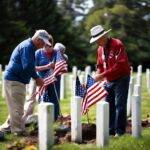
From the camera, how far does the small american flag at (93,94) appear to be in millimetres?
11781

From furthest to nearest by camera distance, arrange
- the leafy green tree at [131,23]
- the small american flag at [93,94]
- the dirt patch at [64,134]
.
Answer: the leafy green tree at [131,23] < the small american flag at [93,94] < the dirt patch at [64,134]

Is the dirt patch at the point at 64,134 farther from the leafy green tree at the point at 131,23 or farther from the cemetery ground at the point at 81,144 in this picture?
the leafy green tree at the point at 131,23

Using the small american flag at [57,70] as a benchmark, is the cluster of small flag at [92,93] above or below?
below

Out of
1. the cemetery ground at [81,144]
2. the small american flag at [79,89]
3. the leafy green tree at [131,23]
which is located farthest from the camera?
the leafy green tree at [131,23]

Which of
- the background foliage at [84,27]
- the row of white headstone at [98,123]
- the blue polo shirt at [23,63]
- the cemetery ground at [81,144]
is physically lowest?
the cemetery ground at [81,144]

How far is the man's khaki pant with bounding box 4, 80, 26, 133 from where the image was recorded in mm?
11492

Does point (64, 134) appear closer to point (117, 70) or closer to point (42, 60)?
point (117, 70)

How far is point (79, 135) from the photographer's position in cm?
1064

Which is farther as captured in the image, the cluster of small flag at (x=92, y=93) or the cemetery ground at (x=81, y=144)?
the cluster of small flag at (x=92, y=93)

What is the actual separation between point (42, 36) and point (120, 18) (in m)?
52.1

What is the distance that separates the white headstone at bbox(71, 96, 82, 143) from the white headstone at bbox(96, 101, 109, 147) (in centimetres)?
55

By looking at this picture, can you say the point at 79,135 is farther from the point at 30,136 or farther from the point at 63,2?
the point at 63,2

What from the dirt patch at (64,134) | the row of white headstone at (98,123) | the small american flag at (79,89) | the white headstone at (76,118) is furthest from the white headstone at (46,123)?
the small american flag at (79,89)

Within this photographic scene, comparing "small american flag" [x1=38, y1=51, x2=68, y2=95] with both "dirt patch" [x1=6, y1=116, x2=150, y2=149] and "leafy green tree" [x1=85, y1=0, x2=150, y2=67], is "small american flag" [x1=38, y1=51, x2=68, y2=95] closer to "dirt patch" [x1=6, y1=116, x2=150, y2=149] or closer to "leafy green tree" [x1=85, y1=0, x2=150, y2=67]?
"dirt patch" [x1=6, y1=116, x2=150, y2=149]
